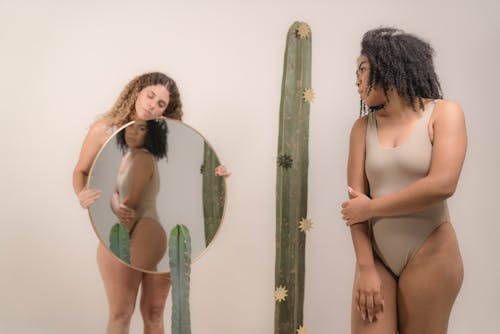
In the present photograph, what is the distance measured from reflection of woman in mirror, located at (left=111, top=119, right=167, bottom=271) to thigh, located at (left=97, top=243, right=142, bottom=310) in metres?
0.08

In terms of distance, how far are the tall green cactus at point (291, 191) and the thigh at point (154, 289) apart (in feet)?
1.47

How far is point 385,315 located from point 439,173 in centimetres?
46

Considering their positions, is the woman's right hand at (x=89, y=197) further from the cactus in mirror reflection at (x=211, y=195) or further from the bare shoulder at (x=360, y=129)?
the bare shoulder at (x=360, y=129)

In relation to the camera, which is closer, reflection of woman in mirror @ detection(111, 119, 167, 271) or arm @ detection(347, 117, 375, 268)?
arm @ detection(347, 117, 375, 268)

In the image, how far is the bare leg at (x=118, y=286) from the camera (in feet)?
7.22

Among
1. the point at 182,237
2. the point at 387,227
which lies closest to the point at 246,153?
the point at 182,237

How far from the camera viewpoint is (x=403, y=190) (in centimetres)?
171

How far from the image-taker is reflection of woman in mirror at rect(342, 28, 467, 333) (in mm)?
1694

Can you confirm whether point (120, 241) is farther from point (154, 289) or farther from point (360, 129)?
point (360, 129)

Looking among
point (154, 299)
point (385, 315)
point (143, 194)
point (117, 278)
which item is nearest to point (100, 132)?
point (143, 194)

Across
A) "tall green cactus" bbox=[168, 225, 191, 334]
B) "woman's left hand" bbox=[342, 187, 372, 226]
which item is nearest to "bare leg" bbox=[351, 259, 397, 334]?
"woman's left hand" bbox=[342, 187, 372, 226]

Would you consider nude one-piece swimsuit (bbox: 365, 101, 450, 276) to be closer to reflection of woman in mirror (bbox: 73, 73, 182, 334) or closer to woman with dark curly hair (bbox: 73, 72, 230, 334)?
woman with dark curly hair (bbox: 73, 72, 230, 334)

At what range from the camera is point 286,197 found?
2.19 metres

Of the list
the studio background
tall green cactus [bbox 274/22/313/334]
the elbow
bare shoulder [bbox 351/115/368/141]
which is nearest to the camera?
the elbow
